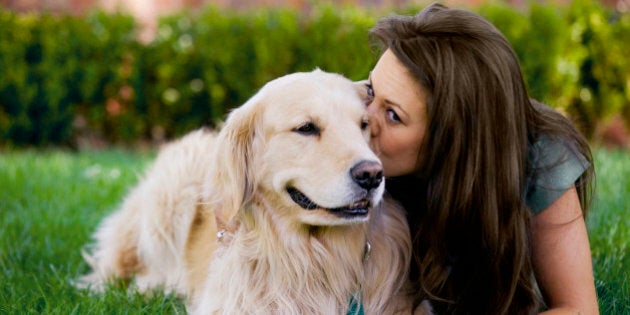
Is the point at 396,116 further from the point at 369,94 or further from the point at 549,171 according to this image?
the point at 549,171

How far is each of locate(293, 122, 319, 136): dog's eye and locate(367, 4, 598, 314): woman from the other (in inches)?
9.9

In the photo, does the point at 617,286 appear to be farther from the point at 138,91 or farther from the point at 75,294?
the point at 138,91

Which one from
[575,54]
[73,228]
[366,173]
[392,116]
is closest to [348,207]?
[366,173]

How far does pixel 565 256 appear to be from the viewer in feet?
8.90

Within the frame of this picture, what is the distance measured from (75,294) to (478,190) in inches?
71.9

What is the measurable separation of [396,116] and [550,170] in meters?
0.61

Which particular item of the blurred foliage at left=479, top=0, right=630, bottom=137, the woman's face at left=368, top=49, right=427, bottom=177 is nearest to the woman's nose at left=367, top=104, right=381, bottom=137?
the woman's face at left=368, top=49, right=427, bottom=177

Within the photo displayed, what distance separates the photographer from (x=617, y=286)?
3129 mm

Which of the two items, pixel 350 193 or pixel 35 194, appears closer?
pixel 350 193

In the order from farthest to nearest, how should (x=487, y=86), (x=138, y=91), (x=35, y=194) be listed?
(x=138, y=91), (x=35, y=194), (x=487, y=86)

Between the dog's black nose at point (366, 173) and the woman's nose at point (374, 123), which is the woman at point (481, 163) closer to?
the woman's nose at point (374, 123)

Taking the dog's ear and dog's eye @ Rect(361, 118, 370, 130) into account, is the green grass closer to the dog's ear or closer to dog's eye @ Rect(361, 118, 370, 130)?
the dog's ear

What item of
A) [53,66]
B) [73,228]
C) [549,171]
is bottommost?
[73,228]

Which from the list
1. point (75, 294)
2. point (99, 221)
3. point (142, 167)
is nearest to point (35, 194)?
point (99, 221)
